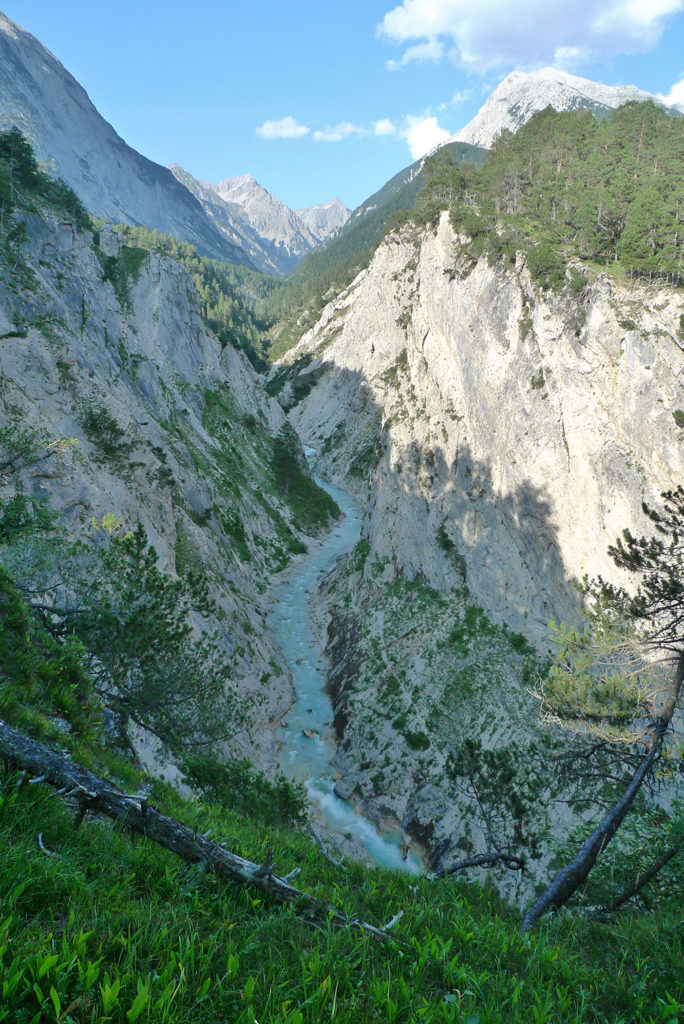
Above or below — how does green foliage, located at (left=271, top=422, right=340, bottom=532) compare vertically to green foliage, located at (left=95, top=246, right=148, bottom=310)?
below

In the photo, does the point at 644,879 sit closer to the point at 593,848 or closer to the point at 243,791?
the point at 593,848

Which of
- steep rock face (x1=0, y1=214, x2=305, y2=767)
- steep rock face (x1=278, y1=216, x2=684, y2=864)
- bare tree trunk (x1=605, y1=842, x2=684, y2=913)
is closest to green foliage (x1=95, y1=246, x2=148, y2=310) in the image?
steep rock face (x1=0, y1=214, x2=305, y2=767)

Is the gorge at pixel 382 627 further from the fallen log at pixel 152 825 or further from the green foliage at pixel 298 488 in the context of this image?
the green foliage at pixel 298 488

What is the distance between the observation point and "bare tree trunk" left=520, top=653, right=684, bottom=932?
31.3 feet

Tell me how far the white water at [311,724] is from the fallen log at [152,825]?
24.1 meters

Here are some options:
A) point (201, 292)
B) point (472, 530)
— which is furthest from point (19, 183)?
point (201, 292)

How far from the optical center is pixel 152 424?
43531mm

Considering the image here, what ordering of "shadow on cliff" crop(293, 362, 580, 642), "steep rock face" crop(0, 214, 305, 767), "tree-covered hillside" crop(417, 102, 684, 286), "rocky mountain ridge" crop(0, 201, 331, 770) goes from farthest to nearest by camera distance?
"shadow on cliff" crop(293, 362, 580, 642)
"tree-covered hillside" crop(417, 102, 684, 286)
"steep rock face" crop(0, 214, 305, 767)
"rocky mountain ridge" crop(0, 201, 331, 770)

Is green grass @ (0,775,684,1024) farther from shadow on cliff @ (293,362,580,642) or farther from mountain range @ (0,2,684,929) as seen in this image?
shadow on cliff @ (293,362,580,642)

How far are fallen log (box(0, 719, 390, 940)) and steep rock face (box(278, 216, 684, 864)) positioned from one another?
25.0 m

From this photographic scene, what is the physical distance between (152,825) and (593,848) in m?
10.6

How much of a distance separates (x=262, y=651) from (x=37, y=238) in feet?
148

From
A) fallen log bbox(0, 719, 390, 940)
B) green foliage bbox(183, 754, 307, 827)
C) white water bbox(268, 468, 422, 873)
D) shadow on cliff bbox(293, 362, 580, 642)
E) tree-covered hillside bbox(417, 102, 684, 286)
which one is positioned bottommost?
white water bbox(268, 468, 422, 873)

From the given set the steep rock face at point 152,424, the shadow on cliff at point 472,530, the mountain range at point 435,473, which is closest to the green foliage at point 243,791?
the mountain range at point 435,473
